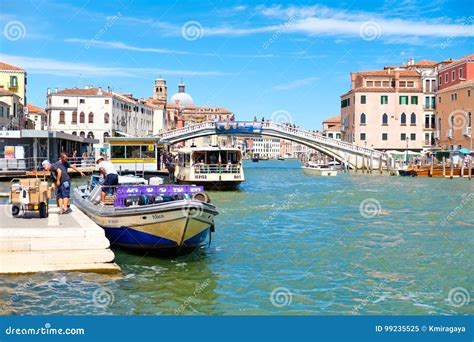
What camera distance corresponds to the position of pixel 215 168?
27469 mm

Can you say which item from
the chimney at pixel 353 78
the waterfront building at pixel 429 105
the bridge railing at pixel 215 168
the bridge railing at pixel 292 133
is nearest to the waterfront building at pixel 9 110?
the bridge railing at pixel 292 133

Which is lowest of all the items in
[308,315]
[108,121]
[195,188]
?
[308,315]

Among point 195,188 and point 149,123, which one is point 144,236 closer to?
point 195,188

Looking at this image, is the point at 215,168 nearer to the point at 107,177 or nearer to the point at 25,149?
the point at 25,149

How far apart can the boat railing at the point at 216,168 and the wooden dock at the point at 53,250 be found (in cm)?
1783

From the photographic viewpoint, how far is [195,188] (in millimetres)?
11547

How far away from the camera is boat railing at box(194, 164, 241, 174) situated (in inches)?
1070

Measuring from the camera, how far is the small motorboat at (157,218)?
10367mm

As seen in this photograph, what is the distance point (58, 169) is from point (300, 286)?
204 inches

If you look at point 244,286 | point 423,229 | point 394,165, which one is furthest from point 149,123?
point 244,286

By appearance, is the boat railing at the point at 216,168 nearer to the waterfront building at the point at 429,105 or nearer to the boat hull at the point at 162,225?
the boat hull at the point at 162,225

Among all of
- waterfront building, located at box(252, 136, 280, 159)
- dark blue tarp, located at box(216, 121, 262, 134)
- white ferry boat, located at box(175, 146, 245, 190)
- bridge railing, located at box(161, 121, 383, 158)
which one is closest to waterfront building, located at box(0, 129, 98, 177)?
white ferry boat, located at box(175, 146, 245, 190)

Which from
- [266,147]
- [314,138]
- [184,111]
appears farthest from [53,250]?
[266,147]

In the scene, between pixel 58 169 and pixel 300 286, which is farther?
pixel 58 169
